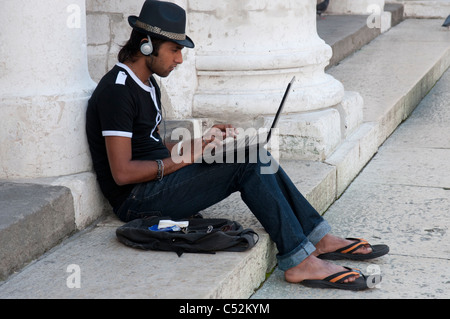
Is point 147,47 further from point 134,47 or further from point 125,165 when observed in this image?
point 125,165

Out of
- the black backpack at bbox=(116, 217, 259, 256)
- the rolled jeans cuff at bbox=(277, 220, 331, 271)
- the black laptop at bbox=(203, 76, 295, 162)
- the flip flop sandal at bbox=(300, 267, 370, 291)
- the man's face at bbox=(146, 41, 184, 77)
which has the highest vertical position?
the man's face at bbox=(146, 41, 184, 77)

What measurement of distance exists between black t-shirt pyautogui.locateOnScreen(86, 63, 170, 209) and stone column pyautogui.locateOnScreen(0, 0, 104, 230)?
0.29 ft

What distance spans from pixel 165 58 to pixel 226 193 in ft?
2.19

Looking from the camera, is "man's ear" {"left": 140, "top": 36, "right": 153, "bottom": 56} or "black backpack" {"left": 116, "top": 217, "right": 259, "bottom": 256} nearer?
"black backpack" {"left": 116, "top": 217, "right": 259, "bottom": 256}

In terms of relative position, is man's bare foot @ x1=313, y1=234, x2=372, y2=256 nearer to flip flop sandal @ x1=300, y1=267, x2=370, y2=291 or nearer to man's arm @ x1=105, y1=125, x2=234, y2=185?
flip flop sandal @ x1=300, y1=267, x2=370, y2=291

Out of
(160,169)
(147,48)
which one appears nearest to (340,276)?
(160,169)

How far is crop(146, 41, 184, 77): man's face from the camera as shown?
330 centimetres

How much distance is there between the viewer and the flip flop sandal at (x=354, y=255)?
3.56 m

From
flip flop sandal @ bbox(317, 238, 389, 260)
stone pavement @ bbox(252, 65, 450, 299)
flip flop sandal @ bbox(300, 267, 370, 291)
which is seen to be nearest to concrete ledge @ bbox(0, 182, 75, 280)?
stone pavement @ bbox(252, 65, 450, 299)

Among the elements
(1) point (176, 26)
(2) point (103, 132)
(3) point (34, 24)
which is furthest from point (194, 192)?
(3) point (34, 24)

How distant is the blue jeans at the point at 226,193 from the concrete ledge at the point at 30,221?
297 millimetres
